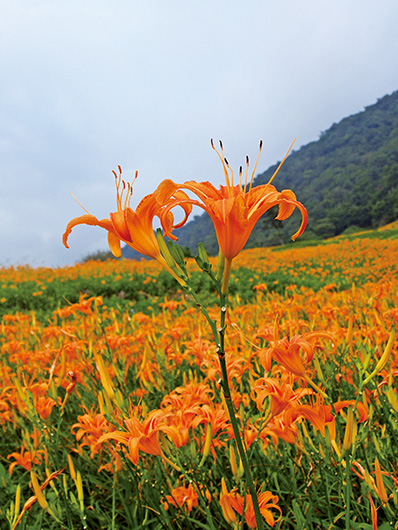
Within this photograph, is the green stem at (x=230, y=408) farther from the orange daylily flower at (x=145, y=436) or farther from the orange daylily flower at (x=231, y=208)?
the orange daylily flower at (x=145, y=436)

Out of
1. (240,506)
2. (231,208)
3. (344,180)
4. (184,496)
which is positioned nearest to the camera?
(231,208)

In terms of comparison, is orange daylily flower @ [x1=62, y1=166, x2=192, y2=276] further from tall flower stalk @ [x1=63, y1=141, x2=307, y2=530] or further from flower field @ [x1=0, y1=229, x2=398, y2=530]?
flower field @ [x1=0, y1=229, x2=398, y2=530]

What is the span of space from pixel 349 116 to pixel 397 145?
141ft

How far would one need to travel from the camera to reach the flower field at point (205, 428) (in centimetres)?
75

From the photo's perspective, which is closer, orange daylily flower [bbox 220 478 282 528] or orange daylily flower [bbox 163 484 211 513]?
orange daylily flower [bbox 220 478 282 528]

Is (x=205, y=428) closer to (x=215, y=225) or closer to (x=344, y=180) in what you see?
(x=215, y=225)

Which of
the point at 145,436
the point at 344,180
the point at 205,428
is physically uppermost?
the point at 344,180

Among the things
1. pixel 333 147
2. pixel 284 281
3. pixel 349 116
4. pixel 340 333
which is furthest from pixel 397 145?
pixel 340 333

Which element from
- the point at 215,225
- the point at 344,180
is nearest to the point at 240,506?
the point at 215,225

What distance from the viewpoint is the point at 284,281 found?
6258 millimetres

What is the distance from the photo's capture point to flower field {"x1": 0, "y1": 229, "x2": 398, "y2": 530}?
746 millimetres

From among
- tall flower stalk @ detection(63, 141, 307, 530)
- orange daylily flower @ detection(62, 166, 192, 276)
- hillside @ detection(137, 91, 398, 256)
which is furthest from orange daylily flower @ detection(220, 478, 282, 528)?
hillside @ detection(137, 91, 398, 256)

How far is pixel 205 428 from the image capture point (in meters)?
1.02

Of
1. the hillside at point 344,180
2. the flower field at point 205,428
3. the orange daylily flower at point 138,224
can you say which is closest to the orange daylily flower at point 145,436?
the flower field at point 205,428
